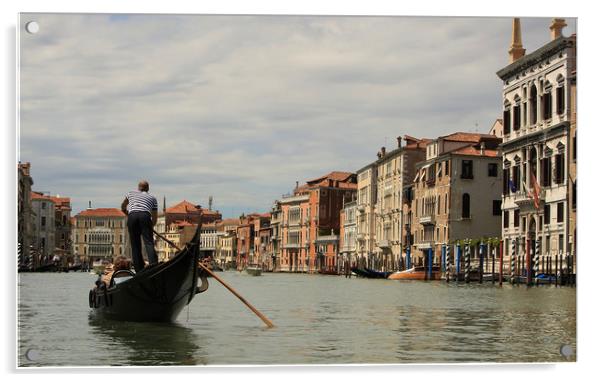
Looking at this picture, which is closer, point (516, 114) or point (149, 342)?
point (149, 342)

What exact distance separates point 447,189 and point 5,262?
23.5 meters

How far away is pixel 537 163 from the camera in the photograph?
1566 cm

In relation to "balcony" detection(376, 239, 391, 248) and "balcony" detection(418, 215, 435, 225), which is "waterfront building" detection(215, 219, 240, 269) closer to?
"balcony" detection(376, 239, 391, 248)

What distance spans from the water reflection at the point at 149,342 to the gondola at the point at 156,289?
0.23ft

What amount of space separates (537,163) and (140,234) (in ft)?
35.4

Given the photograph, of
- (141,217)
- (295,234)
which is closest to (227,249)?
(295,234)

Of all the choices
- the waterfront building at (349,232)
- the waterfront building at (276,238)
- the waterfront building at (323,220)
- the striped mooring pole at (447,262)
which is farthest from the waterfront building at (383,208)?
the waterfront building at (276,238)

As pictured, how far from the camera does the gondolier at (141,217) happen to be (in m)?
5.52

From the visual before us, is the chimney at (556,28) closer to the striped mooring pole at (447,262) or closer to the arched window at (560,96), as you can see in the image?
the arched window at (560,96)

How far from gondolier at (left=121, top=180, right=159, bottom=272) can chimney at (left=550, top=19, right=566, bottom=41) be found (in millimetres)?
2197

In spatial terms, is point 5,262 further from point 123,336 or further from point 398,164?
point 398,164

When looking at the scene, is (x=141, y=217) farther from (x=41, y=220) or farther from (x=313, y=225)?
(x=313, y=225)

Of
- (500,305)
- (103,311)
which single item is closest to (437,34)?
(103,311)

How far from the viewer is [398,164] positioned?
32125mm
